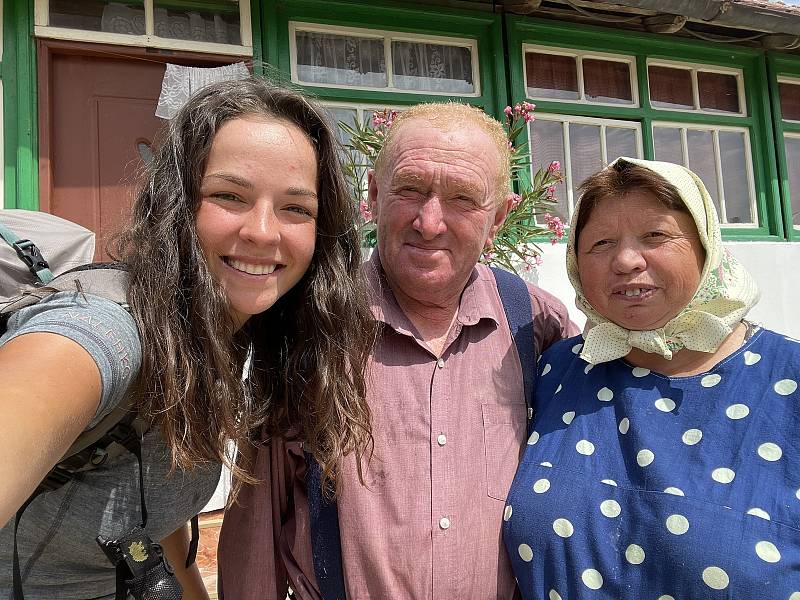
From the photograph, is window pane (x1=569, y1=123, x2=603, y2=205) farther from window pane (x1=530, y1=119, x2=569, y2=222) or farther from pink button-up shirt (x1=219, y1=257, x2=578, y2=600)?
pink button-up shirt (x1=219, y1=257, x2=578, y2=600)

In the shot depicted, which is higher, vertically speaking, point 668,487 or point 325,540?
point 668,487

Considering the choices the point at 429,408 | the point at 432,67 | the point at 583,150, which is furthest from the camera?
the point at 583,150

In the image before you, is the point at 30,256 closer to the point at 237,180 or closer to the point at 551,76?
the point at 237,180

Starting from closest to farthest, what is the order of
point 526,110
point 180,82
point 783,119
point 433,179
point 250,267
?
1. point 250,267
2. point 433,179
3. point 180,82
4. point 526,110
5. point 783,119

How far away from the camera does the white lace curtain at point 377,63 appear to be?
4387 mm

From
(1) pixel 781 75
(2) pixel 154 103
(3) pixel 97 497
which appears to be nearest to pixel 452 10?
(2) pixel 154 103

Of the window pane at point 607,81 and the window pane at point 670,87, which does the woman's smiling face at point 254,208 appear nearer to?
the window pane at point 607,81

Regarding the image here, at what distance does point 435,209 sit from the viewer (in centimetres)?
184

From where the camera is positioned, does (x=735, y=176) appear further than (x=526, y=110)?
Yes

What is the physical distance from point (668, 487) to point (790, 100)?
5.74m

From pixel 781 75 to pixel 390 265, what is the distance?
541 cm

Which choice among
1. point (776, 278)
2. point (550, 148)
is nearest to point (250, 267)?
point (550, 148)

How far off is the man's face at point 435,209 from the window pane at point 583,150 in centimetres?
337

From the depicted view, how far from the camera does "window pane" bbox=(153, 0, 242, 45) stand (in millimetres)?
3971
